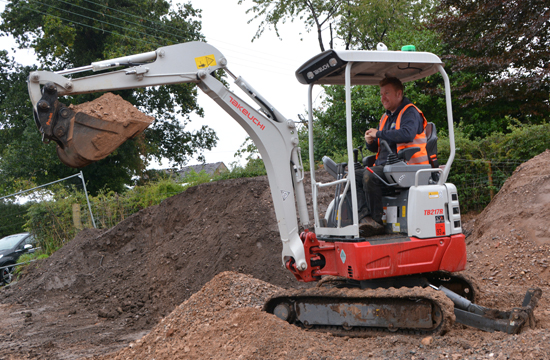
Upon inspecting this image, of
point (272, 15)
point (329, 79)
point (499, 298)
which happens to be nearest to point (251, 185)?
point (329, 79)

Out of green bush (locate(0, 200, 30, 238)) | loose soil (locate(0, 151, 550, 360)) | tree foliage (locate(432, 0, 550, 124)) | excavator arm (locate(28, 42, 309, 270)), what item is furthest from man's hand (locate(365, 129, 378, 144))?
green bush (locate(0, 200, 30, 238))

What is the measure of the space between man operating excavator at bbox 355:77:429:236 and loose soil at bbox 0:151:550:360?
1.13 m

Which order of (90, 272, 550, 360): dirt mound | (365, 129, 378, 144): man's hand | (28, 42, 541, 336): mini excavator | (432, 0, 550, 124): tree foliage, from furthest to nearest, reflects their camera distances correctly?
(432, 0, 550, 124): tree foliage
(365, 129, 378, 144): man's hand
(28, 42, 541, 336): mini excavator
(90, 272, 550, 360): dirt mound

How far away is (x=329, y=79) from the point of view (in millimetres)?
5410

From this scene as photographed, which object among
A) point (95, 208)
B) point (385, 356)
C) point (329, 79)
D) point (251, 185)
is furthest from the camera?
point (95, 208)

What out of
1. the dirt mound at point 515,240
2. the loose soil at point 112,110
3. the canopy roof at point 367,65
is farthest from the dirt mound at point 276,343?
the canopy roof at point 367,65

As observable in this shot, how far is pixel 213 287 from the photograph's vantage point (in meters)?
6.23

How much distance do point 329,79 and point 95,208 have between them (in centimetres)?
1021

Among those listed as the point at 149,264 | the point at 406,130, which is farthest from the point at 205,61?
the point at 149,264

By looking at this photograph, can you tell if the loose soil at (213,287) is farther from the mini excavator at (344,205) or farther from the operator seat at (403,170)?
the operator seat at (403,170)

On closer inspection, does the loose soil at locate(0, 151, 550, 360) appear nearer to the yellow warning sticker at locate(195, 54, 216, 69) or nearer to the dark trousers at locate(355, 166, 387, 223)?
the dark trousers at locate(355, 166, 387, 223)

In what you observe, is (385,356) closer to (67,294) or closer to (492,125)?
(67,294)

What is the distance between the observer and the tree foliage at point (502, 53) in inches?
488

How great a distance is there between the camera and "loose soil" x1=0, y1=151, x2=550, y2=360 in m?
4.32
